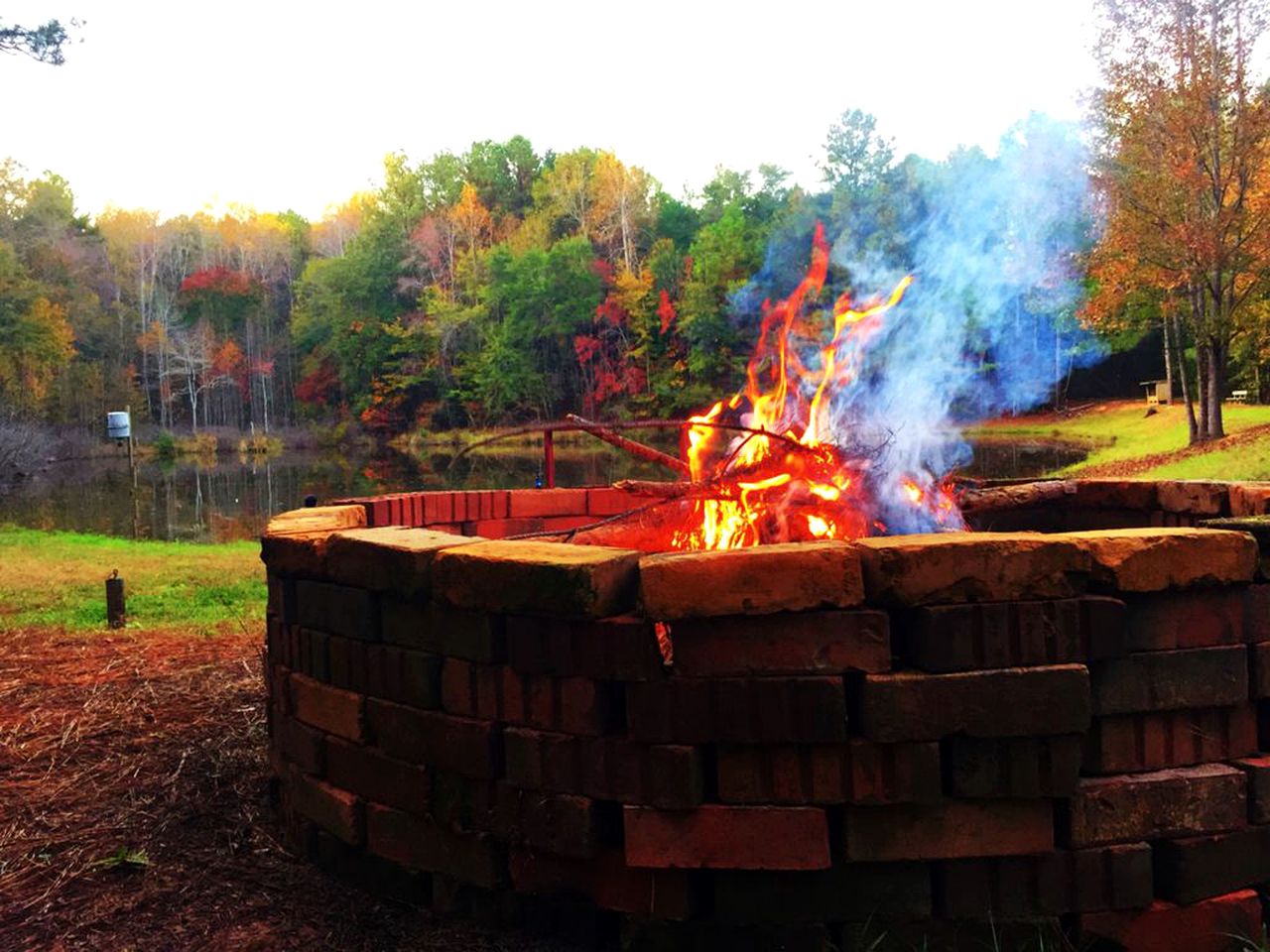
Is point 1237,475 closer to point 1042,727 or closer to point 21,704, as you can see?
point 1042,727

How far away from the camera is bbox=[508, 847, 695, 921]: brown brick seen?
2.70 m

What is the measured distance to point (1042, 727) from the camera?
258cm

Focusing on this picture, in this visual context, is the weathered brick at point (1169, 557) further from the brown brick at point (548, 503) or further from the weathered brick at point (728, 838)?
the brown brick at point (548, 503)

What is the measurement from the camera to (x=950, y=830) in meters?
2.60

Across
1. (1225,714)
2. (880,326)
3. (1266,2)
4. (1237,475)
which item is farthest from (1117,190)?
(1225,714)

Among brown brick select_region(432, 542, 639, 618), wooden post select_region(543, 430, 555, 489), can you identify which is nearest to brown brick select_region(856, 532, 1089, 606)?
brown brick select_region(432, 542, 639, 618)

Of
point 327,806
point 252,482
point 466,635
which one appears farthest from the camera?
point 252,482

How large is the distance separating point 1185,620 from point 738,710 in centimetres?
133

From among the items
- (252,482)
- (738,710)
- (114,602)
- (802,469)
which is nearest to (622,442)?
(802,469)

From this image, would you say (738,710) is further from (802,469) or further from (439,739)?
(802,469)

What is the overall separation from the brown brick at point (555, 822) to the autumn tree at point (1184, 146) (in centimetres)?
2056

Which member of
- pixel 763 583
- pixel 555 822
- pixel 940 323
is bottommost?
pixel 555 822

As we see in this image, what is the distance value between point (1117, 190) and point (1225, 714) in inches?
781

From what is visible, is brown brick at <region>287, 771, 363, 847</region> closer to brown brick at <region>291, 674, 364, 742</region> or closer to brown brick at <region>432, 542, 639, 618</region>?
brown brick at <region>291, 674, 364, 742</region>
